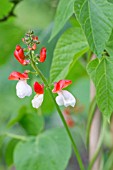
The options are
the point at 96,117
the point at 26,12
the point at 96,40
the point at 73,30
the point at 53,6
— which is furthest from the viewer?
the point at 26,12

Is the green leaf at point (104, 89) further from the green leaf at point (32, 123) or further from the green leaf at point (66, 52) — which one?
the green leaf at point (32, 123)

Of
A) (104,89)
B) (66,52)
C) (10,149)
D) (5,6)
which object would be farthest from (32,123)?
(104,89)

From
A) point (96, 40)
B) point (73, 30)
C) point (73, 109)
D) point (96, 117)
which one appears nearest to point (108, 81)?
point (96, 40)

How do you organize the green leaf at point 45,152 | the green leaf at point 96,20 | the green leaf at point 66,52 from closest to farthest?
1. the green leaf at point 96,20
2. the green leaf at point 66,52
3. the green leaf at point 45,152

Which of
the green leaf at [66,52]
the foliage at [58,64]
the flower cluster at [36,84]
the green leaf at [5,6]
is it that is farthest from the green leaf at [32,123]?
the flower cluster at [36,84]

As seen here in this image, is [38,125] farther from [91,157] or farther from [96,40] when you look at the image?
[96,40]

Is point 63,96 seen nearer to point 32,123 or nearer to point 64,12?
point 64,12

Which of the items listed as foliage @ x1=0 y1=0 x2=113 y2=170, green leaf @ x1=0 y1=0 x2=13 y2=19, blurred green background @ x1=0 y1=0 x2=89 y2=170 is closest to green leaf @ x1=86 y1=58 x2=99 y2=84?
foliage @ x1=0 y1=0 x2=113 y2=170
